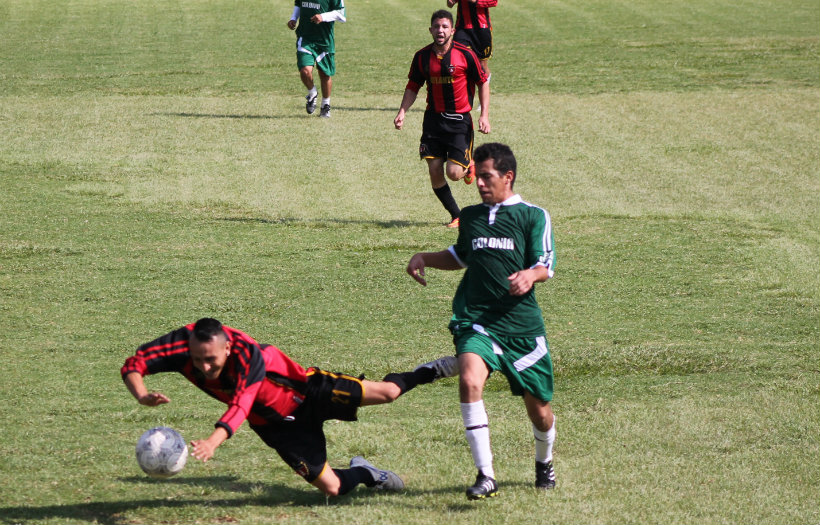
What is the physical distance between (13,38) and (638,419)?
21.9 meters

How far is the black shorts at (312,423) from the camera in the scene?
19.4 feet

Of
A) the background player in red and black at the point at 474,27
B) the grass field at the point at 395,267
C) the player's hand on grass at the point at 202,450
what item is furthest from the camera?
the background player in red and black at the point at 474,27

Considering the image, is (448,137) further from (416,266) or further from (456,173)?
(416,266)

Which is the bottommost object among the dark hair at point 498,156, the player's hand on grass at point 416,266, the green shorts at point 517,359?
the green shorts at point 517,359

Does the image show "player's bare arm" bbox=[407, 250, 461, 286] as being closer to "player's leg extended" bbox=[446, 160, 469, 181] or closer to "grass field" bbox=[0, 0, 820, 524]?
"grass field" bbox=[0, 0, 820, 524]

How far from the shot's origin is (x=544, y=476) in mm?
6309

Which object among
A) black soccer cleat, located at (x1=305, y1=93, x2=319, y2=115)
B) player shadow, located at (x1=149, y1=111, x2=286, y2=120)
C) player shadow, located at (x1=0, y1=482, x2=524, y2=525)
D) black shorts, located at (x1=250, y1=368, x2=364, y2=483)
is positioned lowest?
player shadow, located at (x1=149, y1=111, x2=286, y2=120)

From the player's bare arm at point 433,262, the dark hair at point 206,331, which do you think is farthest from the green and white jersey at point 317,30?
the dark hair at point 206,331

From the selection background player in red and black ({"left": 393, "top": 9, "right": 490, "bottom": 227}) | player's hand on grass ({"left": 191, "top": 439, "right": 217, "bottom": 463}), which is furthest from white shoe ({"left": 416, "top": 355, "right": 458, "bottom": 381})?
background player in red and black ({"left": 393, "top": 9, "right": 490, "bottom": 227})

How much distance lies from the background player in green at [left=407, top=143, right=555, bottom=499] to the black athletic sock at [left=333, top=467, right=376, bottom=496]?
856mm

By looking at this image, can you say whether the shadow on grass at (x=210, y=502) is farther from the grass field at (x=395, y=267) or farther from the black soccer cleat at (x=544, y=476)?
the black soccer cleat at (x=544, y=476)

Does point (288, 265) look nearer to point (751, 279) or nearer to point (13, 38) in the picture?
point (751, 279)

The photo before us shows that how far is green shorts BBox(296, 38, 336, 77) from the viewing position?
17.6 metres

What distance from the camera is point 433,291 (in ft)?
35.5
